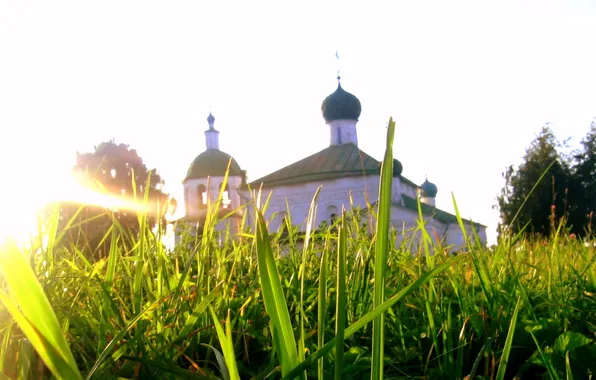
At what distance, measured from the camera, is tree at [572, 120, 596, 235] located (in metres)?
24.5

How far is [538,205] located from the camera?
22.1 m

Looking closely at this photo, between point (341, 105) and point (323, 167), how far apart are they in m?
4.08

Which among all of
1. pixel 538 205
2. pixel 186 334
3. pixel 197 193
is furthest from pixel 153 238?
pixel 197 193

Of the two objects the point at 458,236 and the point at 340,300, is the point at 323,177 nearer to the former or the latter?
the point at 458,236

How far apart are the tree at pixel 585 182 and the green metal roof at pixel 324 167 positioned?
333 inches

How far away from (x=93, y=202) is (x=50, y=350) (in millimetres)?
871

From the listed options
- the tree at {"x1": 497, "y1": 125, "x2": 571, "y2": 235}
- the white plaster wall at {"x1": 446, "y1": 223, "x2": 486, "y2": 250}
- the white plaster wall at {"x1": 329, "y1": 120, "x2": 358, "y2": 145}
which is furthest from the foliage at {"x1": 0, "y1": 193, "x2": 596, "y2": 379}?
the white plaster wall at {"x1": 329, "y1": 120, "x2": 358, "y2": 145}

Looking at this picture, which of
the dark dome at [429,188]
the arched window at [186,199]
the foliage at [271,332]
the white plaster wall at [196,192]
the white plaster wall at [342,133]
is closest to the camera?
the foliage at [271,332]

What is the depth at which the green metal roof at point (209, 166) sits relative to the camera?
1328 inches

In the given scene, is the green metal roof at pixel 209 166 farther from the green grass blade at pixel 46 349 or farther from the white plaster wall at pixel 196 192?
the green grass blade at pixel 46 349

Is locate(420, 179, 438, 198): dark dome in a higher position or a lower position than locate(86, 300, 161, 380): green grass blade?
higher

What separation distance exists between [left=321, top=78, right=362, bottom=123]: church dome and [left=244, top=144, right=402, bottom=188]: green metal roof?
73.0 inches

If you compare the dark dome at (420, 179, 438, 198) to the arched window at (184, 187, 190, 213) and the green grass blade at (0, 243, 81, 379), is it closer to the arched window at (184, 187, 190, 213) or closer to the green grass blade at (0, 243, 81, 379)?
the arched window at (184, 187, 190, 213)

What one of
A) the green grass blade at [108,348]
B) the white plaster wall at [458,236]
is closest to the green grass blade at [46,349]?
the green grass blade at [108,348]
